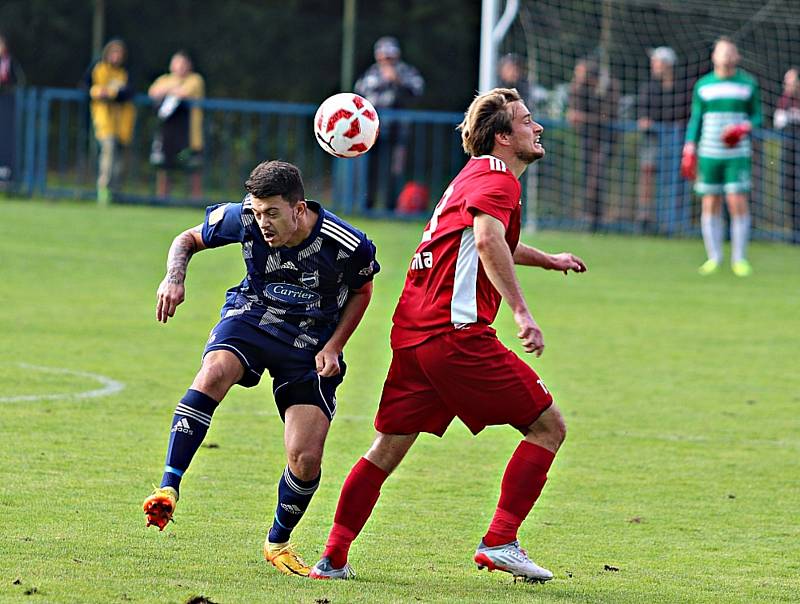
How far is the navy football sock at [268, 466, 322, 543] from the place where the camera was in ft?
18.0

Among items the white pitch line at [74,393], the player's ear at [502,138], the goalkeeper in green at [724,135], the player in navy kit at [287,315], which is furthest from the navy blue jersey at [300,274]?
the goalkeeper in green at [724,135]

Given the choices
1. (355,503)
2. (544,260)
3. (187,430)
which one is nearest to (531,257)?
(544,260)

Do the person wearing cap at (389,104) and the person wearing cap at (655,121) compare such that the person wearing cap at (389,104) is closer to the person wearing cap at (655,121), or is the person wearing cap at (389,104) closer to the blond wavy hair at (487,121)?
the person wearing cap at (655,121)

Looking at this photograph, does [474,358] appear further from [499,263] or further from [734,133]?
[734,133]

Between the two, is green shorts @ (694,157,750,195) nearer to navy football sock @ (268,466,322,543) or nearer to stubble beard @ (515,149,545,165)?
stubble beard @ (515,149,545,165)

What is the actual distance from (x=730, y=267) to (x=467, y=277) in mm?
12866

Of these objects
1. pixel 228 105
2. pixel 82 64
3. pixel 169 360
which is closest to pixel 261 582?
pixel 169 360

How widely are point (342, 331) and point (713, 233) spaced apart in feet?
39.5

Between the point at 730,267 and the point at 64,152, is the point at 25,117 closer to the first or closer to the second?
the point at 64,152

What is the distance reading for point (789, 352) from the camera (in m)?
11.9

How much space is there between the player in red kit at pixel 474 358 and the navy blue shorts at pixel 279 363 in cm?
23

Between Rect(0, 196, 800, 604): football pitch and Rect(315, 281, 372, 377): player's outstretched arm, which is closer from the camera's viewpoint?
Rect(0, 196, 800, 604): football pitch

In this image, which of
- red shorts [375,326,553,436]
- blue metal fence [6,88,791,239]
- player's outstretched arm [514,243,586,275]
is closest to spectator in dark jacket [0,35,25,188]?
blue metal fence [6,88,791,239]

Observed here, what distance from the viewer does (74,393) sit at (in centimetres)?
884
